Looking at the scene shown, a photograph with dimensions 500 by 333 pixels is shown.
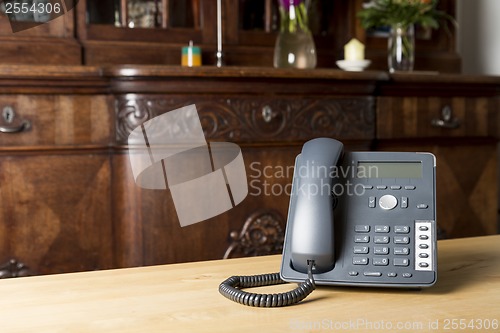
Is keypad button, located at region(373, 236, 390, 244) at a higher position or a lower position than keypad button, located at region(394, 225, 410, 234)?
lower

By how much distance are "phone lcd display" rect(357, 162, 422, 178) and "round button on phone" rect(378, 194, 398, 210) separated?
3 centimetres

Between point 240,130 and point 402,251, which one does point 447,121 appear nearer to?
point 240,130

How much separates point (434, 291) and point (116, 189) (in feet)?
3.90

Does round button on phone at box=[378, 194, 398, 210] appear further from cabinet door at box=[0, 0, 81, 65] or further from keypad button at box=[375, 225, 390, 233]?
cabinet door at box=[0, 0, 81, 65]

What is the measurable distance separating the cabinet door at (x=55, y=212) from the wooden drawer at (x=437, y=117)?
2.82ft

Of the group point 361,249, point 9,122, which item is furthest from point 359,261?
point 9,122

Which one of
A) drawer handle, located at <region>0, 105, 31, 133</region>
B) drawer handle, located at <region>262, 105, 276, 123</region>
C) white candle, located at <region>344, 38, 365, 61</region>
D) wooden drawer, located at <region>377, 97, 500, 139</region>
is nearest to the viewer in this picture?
drawer handle, located at <region>0, 105, 31, 133</region>

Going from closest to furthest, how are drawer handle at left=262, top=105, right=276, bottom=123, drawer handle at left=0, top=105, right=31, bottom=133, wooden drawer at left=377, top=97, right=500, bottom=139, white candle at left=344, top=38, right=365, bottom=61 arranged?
drawer handle at left=0, top=105, right=31, bottom=133, drawer handle at left=262, top=105, right=276, bottom=123, wooden drawer at left=377, top=97, right=500, bottom=139, white candle at left=344, top=38, right=365, bottom=61

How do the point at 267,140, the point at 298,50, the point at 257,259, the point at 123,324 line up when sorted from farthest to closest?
the point at 298,50, the point at 267,140, the point at 257,259, the point at 123,324

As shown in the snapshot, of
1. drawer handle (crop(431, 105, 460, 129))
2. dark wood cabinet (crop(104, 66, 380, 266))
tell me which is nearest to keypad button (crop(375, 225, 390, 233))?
dark wood cabinet (crop(104, 66, 380, 266))

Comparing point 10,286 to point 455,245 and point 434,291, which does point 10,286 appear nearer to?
point 434,291

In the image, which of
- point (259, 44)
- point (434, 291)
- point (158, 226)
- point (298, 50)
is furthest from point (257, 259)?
point (259, 44)

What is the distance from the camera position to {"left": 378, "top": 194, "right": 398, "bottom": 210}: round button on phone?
756 millimetres

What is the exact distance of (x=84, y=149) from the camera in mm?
1760
